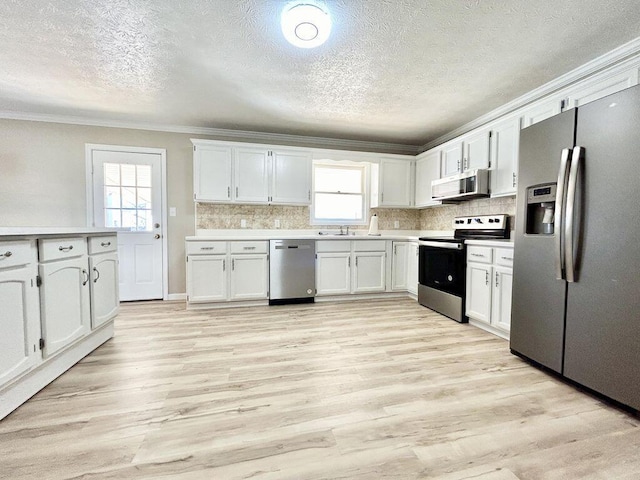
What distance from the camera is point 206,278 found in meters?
3.42

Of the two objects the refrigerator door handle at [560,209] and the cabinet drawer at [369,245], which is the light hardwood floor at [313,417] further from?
the cabinet drawer at [369,245]

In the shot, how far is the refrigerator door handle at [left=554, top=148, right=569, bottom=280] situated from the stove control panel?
114 cm

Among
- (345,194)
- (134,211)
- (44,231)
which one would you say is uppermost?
(345,194)

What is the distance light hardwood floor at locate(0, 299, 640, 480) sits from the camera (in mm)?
1174

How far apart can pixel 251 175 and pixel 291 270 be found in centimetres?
138

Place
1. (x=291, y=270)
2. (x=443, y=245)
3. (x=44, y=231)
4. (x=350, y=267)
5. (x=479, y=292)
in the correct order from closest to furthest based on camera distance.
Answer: (x=44, y=231) < (x=479, y=292) < (x=443, y=245) < (x=291, y=270) < (x=350, y=267)

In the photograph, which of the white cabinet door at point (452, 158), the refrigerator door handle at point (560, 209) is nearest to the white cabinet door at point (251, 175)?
the white cabinet door at point (452, 158)

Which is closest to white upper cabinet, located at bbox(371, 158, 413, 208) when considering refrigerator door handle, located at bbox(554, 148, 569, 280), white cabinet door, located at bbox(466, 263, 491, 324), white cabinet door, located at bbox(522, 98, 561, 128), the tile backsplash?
the tile backsplash

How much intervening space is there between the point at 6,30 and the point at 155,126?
6.06 ft

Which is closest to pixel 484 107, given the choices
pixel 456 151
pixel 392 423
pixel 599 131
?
pixel 456 151

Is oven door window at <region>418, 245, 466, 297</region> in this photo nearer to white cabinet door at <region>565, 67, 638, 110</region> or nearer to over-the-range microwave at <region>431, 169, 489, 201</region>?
over-the-range microwave at <region>431, 169, 489, 201</region>

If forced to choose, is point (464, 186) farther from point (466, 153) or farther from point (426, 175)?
point (426, 175)

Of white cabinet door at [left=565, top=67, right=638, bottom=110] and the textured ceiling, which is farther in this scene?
white cabinet door at [left=565, top=67, right=638, bottom=110]

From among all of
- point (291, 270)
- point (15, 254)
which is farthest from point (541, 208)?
point (15, 254)
